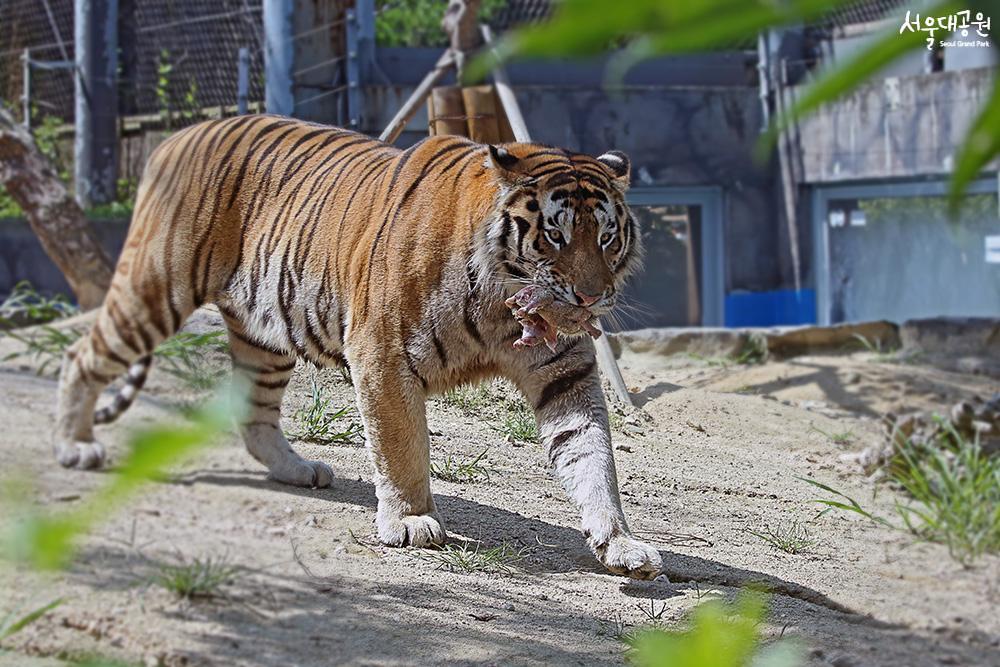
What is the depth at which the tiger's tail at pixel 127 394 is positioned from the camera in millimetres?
2262

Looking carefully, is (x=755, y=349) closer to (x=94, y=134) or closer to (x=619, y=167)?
(x=619, y=167)

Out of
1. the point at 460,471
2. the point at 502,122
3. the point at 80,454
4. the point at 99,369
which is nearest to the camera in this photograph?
the point at 80,454

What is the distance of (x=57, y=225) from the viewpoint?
22.0 ft

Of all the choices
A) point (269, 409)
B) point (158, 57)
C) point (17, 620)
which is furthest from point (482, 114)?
point (158, 57)

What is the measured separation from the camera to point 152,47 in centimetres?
1230

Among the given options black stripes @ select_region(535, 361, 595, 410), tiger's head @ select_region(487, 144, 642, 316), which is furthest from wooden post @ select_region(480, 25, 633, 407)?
tiger's head @ select_region(487, 144, 642, 316)

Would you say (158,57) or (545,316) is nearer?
(545,316)

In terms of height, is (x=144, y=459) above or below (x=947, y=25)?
below

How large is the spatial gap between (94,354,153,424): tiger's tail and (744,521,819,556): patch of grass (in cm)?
239

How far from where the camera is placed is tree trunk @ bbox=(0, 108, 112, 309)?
21.8 feet

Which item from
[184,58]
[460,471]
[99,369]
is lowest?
[460,471]

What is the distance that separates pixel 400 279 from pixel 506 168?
1.55 feet

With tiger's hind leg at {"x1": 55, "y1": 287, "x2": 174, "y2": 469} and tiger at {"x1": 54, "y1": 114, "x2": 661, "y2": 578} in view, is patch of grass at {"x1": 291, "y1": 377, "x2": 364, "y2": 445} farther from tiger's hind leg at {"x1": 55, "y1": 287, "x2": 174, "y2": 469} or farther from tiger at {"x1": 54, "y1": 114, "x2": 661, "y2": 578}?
tiger's hind leg at {"x1": 55, "y1": 287, "x2": 174, "y2": 469}

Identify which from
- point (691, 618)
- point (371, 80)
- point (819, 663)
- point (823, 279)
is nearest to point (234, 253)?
point (691, 618)
